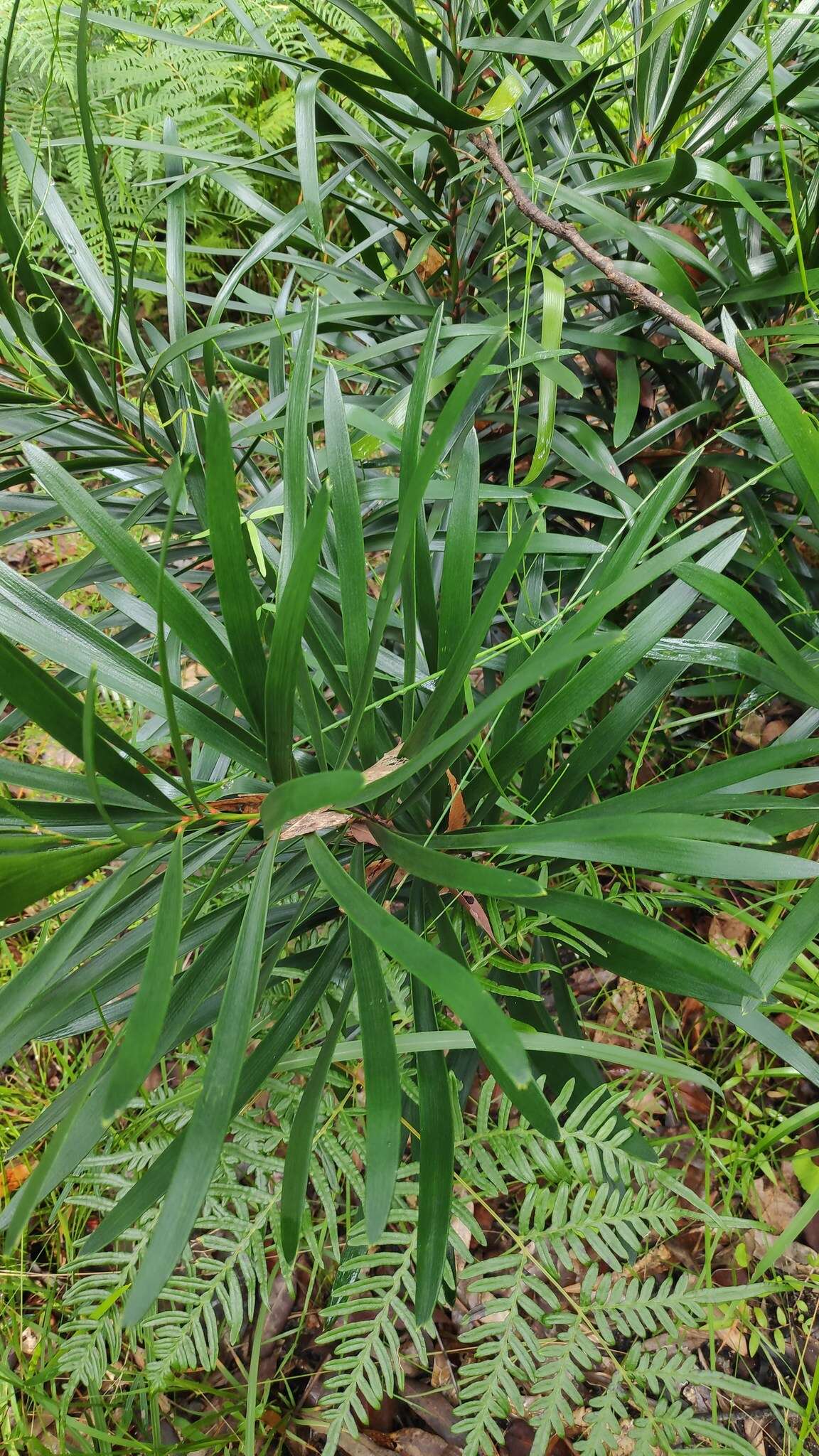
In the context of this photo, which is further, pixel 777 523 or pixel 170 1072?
pixel 170 1072

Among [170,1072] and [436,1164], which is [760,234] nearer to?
[436,1164]

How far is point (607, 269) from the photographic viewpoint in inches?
28.7

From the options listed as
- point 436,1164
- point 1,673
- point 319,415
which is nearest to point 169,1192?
point 436,1164

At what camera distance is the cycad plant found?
421mm

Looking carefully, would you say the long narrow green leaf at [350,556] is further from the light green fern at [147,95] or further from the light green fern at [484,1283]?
the light green fern at [147,95]

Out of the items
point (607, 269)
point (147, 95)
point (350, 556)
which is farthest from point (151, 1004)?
point (147, 95)

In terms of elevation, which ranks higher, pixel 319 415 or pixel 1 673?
pixel 319 415

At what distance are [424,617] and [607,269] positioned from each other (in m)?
0.40

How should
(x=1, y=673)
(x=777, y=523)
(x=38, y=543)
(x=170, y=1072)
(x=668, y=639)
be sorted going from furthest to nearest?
(x=38, y=543) → (x=170, y=1072) → (x=777, y=523) → (x=668, y=639) → (x=1, y=673)

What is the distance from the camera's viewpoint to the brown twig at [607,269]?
2.27 ft

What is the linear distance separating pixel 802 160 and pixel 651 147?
0.31 meters

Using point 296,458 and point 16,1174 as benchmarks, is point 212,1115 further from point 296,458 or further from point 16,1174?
point 16,1174

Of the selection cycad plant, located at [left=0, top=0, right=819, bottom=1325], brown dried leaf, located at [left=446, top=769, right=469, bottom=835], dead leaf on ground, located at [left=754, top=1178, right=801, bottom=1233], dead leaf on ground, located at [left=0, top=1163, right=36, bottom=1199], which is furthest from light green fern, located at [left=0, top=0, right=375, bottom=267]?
dead leaf on ground, located at [left=754, top=1178, right=801, bottom=1233]

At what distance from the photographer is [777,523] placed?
94 cm
